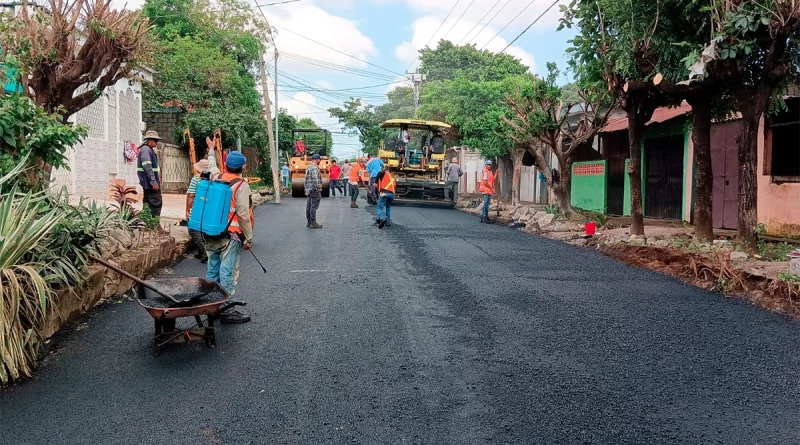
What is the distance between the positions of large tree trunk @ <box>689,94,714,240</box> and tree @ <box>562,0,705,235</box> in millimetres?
836

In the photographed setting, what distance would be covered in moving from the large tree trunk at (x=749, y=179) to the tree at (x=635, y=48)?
1328mm

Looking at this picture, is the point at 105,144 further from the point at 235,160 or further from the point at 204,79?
the point at 235,160

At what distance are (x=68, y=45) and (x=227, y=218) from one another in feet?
13.1

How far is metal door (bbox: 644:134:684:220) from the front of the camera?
15352 mm

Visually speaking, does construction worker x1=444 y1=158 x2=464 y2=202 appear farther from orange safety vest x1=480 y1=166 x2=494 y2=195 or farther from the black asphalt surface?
the black asphalt surface

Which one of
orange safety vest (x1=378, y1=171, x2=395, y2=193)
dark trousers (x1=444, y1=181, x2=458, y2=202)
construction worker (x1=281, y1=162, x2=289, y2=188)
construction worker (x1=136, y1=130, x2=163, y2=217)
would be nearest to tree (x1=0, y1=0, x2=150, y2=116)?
construction worker (x1=136, y1=130, x2=163, y2=217)

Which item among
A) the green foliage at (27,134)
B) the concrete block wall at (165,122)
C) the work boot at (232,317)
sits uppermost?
the concrete block wall at (165,122)

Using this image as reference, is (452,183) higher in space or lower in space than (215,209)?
higher

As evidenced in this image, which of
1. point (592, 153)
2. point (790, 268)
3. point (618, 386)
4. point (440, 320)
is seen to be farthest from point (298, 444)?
point (592, 153)

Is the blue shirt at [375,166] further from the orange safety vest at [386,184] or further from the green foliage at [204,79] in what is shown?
the green foliage at [204,79]

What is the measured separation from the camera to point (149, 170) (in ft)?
32.6

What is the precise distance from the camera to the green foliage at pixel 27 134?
5.68 metres

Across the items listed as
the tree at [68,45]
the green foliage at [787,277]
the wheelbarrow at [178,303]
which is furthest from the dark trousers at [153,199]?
the green foliage at [787,277]

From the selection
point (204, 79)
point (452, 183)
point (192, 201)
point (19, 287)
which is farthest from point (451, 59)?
point (19, 287)
